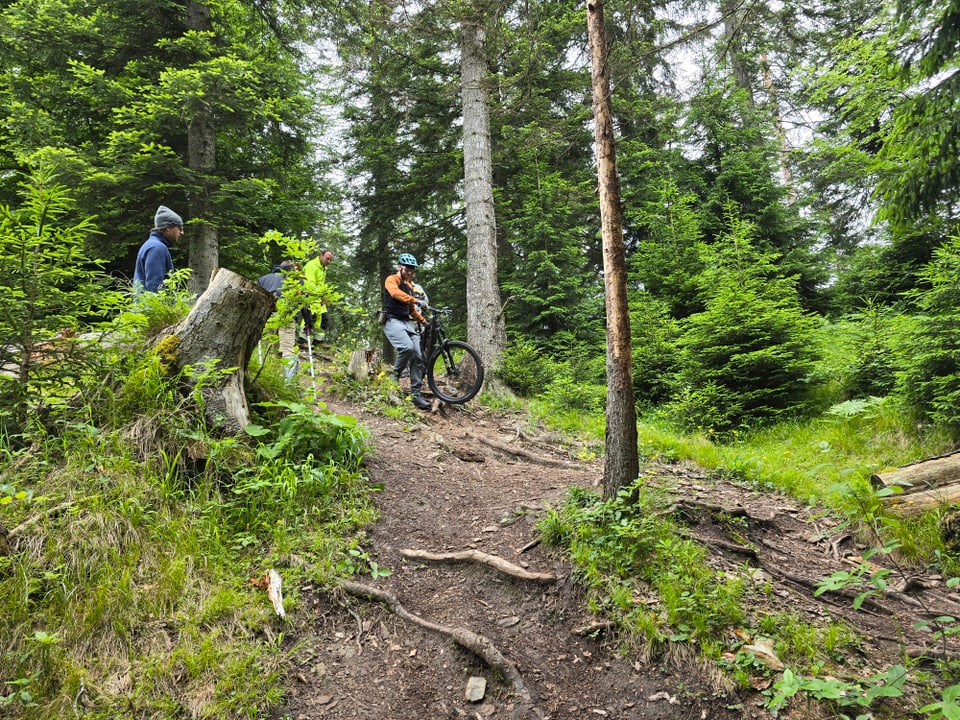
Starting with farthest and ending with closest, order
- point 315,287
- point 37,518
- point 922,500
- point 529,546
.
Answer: point 315,287, point 922,500, point 529,546, point 37,518

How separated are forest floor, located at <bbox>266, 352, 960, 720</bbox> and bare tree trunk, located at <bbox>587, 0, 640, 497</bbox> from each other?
0.80 metres

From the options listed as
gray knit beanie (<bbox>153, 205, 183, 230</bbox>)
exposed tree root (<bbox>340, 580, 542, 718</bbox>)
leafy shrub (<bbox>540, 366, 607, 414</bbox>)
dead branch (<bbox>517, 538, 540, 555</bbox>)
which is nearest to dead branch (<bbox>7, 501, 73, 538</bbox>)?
exposed tree root (<bbox>340, 580, 542, 718</bbox>)

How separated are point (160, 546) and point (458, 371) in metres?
5.60

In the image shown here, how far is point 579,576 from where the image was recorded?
12.4ft

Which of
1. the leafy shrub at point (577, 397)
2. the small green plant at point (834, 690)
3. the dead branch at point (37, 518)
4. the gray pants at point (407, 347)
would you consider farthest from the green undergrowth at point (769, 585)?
the gray pants at point (407, 347)

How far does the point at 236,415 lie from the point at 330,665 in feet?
7.90

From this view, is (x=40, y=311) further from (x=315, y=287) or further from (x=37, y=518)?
(x=315, y=287)

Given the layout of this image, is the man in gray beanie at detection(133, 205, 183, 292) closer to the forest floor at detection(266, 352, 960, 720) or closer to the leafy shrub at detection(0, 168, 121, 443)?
the leafy shrub at detection(0, 168, 121, 443)

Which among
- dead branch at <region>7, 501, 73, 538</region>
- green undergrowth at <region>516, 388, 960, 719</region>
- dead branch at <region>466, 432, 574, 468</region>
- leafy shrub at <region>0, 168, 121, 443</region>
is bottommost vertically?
green undergrowth at <region>516, 388, 960, 719</region>

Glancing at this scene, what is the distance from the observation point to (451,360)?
863 cm

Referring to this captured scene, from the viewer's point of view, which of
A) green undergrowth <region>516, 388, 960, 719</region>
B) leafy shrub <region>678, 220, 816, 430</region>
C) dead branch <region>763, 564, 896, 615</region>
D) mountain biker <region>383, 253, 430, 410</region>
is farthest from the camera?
mountain biker <region>383, 253, 430, 410</region>

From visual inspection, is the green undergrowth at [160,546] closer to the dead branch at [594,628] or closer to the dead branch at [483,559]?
the dead branch at [483,559]

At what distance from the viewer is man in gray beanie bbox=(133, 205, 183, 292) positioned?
6.35 m

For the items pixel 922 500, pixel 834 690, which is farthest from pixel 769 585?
pixel 922 500
